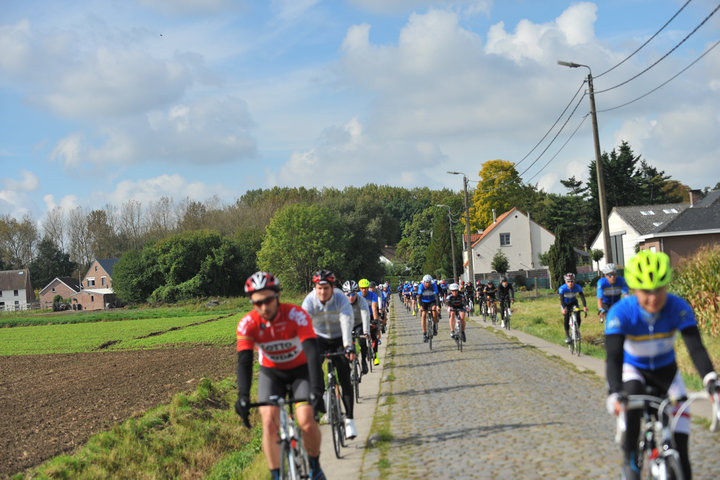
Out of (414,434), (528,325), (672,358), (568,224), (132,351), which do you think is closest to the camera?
(672,358)

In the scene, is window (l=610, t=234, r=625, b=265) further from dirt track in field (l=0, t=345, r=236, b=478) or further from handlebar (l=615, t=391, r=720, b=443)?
handlebar (l=615, t=391, r=720, b=443)

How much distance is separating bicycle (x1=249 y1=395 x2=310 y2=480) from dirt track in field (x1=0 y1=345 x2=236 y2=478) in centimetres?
613

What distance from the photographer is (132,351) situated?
28.9m

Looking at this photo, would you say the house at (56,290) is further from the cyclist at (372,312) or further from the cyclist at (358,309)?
the cyclist at (358,309)

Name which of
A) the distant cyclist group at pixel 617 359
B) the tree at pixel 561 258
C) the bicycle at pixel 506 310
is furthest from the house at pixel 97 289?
the distant cyclist group at pixel 617 359

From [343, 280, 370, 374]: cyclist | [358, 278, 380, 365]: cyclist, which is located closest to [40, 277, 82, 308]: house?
[358, 278, 380, 365]: cyclist

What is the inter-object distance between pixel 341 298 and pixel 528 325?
16842 millimetres

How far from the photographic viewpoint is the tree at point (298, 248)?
77188 mm

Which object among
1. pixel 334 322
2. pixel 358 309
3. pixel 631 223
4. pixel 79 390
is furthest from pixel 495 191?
pixel 334 322

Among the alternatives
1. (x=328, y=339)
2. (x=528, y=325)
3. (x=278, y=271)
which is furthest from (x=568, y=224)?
(x=328, y=339)

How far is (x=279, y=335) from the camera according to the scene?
5.58 metres

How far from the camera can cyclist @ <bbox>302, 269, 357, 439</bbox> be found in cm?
828

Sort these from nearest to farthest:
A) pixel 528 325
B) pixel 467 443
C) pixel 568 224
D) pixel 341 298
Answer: pixel 467 443
pixel 341 298
pixel 528 325
pixel 568 224

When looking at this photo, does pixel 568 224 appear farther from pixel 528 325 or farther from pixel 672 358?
pixel 672 358
